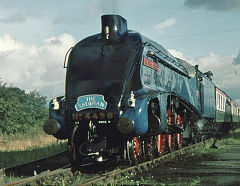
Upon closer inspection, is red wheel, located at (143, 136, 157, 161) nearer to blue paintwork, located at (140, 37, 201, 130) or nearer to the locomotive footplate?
blue paintwork, located at (140, 37, 201, 130)

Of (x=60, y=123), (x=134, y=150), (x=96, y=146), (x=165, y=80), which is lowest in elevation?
(x=134, y=150)

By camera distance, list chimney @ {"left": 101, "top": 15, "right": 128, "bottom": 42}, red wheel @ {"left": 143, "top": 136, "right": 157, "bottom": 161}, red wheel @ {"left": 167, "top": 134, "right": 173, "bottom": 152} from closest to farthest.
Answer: chimney @ {"left": 101, "top": 15, "right": 128, "bottom": 42} → red wheel @ {"left": 143, "top": 136, "right": 157, "bottom": 161} → red wheel @ {"left": 167, "top": 134, "right": 173, "bottom": 152}

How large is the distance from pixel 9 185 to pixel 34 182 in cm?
58

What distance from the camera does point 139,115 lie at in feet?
25.8

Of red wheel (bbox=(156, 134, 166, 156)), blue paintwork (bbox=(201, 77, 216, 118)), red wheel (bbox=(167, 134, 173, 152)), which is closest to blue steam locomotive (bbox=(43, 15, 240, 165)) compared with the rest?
red wheel (bbox=(156, 134, 166, 156))

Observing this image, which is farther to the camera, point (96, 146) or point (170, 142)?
point (170, 142)

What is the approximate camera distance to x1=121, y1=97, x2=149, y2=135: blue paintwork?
7820mm

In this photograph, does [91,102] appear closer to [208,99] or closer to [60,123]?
[60,123]

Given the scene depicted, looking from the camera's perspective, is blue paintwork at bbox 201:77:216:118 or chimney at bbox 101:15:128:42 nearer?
chimney at bbox 101:15:128:42

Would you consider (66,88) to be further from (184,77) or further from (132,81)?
(184,77)

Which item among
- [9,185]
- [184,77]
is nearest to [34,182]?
[9,185]

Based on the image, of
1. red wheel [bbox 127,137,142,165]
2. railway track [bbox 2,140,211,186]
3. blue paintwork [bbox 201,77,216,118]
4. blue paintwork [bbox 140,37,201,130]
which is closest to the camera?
railway track [bbox 2,140,211,186]

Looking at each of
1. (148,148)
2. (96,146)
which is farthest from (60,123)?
(148,148)

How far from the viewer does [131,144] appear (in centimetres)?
827
